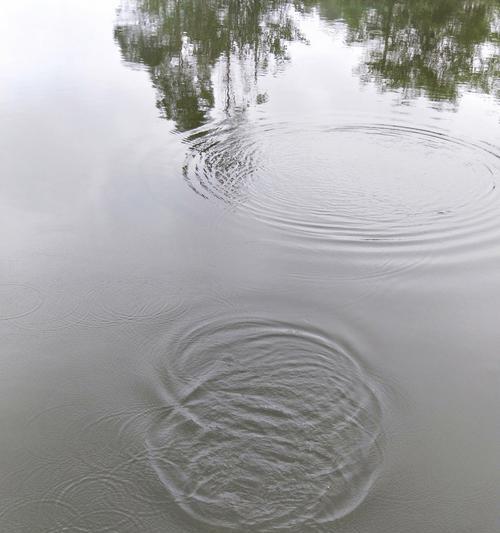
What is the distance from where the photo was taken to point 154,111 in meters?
11.0

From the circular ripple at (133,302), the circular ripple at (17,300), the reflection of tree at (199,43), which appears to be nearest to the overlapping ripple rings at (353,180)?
the reflection of tree at (199,43)

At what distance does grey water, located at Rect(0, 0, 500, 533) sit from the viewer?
4246mm

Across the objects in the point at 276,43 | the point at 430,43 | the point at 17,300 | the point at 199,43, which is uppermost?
the point at 199,43

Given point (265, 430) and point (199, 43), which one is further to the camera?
point (199, 43)

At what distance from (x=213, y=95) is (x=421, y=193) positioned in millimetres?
5208

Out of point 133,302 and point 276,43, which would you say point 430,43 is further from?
point 133,302

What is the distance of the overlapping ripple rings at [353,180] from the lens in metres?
7.63

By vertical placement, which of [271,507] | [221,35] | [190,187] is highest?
[221,35]

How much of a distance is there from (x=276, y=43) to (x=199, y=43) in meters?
2.12

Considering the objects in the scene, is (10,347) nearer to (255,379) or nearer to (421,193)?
(255,379)

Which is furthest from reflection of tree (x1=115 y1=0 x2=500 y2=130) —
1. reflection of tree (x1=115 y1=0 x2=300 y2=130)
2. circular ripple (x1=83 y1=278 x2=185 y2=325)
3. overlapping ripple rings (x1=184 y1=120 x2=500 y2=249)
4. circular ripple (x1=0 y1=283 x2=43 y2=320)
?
circular ripple (x1=0 y1=283 x2=43 y2=320)

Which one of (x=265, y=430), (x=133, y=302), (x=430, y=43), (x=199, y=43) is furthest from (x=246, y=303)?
(x=430, y=43)

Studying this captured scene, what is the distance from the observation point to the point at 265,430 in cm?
459

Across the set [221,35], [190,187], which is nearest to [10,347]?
[190,187]
